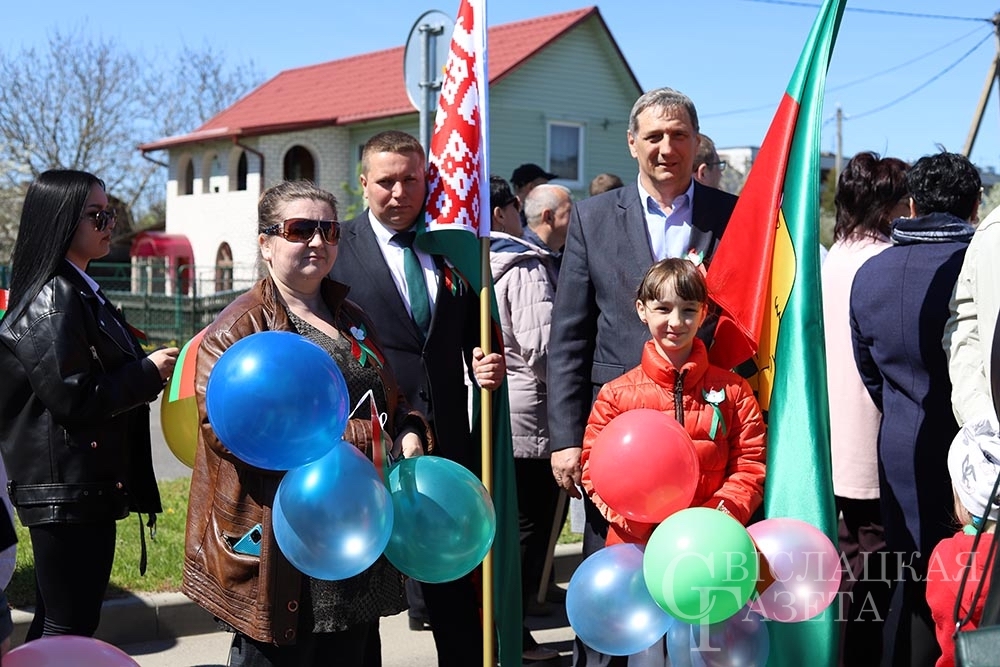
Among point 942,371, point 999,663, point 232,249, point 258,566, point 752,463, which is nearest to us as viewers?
point 999,663

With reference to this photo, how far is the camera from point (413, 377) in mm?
4328

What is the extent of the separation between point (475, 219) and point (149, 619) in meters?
2.80

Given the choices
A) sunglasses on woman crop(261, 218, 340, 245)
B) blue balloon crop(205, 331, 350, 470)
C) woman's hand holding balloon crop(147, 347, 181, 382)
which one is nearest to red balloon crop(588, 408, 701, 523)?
blue balloon crop(205, 331, 350, 470)

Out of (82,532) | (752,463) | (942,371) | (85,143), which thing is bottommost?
(82,532)

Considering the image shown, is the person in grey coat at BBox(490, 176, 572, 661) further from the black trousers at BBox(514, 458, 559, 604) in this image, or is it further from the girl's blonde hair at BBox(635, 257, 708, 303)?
the girl's blonde hair at BBox(635, 257, 708, 303)

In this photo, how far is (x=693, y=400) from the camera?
3.78m

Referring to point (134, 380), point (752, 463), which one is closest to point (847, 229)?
point (752, 463)

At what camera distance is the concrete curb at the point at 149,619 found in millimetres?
5551

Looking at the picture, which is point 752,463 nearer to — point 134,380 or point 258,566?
point 258,566

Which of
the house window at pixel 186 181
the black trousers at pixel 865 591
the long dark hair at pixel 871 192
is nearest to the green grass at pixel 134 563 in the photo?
the black trousers at pixel 865 591

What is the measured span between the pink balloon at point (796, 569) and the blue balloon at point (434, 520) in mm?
855

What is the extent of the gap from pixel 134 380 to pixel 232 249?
30.0 m

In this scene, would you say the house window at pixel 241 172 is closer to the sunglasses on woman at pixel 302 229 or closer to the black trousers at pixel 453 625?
the black trousers at pixel 453 625

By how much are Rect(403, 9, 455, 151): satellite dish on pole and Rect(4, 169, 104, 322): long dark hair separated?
3.06m
